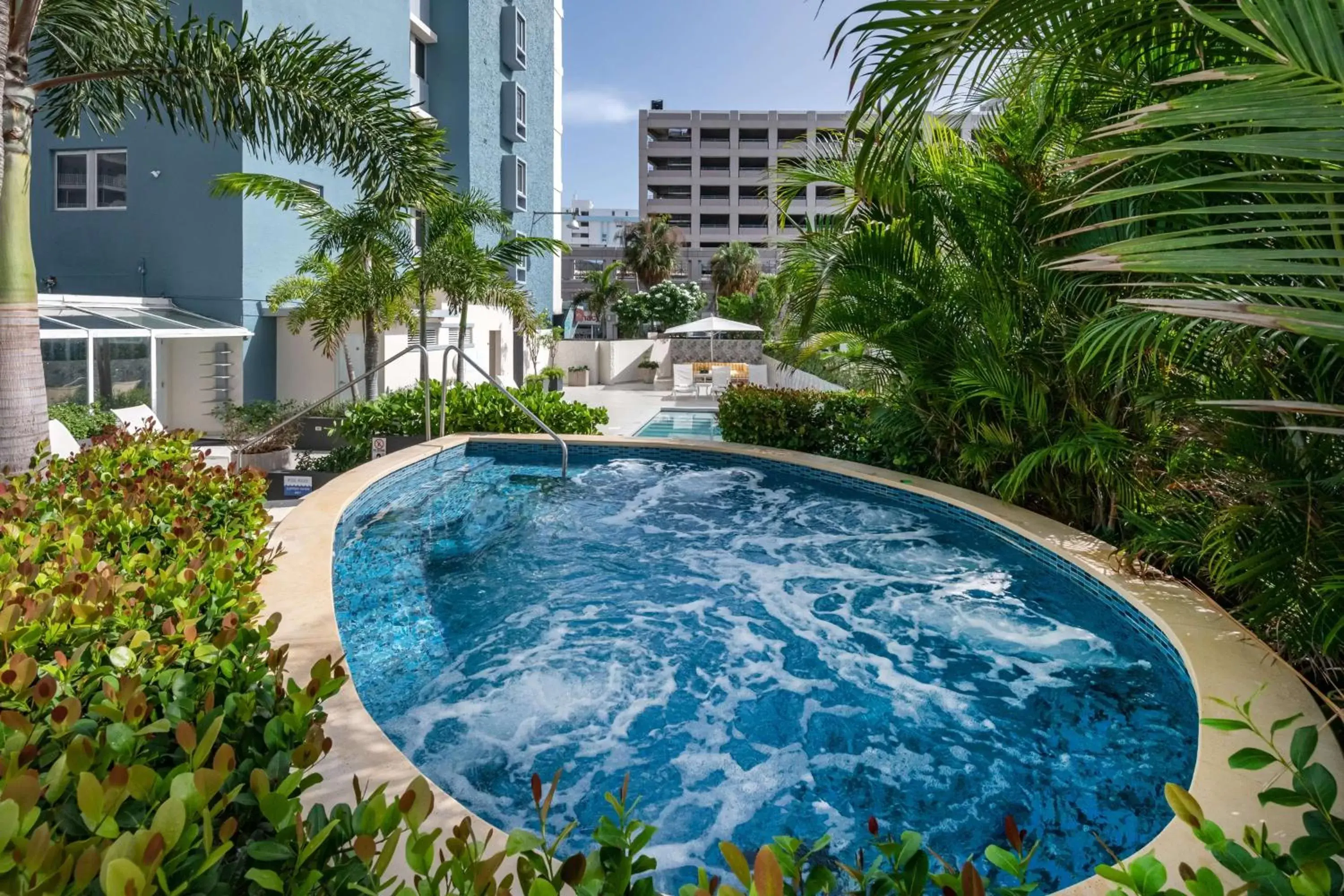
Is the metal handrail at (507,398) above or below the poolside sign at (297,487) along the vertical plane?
above

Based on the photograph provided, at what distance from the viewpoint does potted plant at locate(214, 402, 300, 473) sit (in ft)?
37.4

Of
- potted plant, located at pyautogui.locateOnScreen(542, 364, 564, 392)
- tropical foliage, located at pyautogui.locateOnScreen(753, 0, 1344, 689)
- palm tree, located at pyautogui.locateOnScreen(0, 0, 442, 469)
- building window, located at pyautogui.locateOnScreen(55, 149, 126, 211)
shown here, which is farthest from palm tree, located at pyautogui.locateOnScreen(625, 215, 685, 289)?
palm tree, located at pyautogui.locateOnScreen(0, 0, 442, 469)

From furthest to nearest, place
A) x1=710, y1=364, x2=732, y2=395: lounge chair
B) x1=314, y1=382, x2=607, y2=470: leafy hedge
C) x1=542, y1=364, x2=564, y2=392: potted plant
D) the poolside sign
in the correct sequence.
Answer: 1. x1=542, y1=364, x2=564, y2=392: potted plant
2. x1=710, y1=364, x2=732, y2=395: lounge chair
3. x1=314, y1=382, x2=607, y2=470: leafy hedge
4. the poolside sign

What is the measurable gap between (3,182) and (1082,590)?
8.00 metres

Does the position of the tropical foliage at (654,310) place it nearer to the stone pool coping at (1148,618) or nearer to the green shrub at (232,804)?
the stone pool coping at (1148,618)

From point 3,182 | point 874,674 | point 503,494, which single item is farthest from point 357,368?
point 874,674

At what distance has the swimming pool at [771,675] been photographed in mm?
4035

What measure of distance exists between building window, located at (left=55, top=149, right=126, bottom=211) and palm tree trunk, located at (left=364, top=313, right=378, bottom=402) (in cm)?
542

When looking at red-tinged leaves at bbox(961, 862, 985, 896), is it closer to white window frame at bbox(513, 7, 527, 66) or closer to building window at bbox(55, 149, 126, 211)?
building window at bbox(55, 149, 126, 211)

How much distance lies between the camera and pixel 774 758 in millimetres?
4480

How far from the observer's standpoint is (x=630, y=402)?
878 inches

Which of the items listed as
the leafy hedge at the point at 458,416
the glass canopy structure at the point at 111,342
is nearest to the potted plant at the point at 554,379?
the glass canopy structure at the point at 111,342

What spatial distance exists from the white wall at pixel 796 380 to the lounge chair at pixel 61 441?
9732 millimetres

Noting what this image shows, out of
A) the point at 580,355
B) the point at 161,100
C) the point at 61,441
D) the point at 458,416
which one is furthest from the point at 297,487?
the point at 580,355
